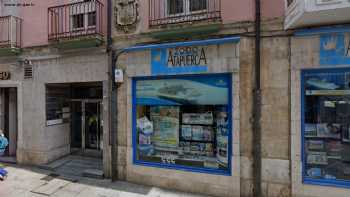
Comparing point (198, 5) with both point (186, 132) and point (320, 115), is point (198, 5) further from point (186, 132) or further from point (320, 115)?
point (320, 115)

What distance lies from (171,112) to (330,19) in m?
4.01

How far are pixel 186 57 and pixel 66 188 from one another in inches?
182

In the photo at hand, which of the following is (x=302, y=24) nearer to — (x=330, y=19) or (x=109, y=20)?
(x=330, y=19)

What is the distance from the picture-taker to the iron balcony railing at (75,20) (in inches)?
256

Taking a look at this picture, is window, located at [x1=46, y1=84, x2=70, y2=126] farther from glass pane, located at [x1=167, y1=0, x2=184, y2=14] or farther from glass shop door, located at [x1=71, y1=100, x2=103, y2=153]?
glass pane, located at [x1=167, y1=0, x2=184, y2=14]

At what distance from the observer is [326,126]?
473 cm

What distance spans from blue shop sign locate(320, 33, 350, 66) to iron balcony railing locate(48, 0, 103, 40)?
221 inches

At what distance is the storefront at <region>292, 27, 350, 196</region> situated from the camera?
4523mm

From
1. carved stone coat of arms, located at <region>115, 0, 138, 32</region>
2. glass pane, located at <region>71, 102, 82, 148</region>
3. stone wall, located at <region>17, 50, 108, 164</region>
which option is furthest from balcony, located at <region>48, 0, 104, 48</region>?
glass pane, located at <region>71, 102, 82, 148</region>

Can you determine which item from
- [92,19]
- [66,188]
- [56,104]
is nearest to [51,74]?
[56,104]

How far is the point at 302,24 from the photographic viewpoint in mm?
4539

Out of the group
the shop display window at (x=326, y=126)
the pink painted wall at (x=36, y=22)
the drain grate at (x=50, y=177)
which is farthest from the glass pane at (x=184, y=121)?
the pink painted wall at (x=36, y=22)

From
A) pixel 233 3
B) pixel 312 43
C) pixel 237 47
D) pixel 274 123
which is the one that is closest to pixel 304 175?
pixel 274 123

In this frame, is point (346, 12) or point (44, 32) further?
point (44, 32)
